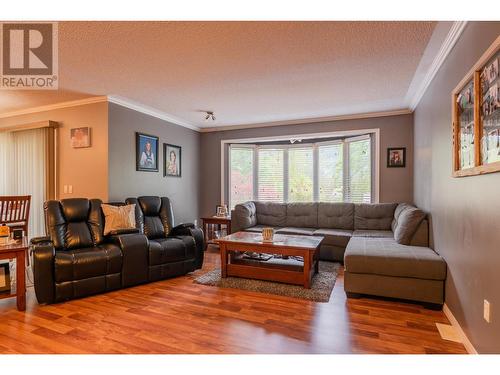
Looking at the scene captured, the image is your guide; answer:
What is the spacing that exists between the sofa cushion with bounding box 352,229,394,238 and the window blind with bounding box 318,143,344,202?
39.5 inches

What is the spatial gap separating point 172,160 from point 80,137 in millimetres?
1514

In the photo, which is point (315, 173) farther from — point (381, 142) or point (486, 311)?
point (486, 311)

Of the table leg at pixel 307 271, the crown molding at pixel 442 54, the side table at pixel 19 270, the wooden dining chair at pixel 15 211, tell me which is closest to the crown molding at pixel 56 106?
the wooden dining chair at pixel 15 211

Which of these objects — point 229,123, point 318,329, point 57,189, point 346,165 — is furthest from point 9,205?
point 346,165

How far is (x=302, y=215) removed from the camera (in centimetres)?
493

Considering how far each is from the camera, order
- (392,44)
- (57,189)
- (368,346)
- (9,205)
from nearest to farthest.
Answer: (368,346) < (392,44) < (9,205) < (57,189)

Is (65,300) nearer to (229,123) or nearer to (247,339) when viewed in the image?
(247,339)

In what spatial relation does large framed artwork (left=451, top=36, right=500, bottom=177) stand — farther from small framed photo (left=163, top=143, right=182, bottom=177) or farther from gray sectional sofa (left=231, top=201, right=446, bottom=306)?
small framed photo (left=163, top=143, right=182, bottom=177)

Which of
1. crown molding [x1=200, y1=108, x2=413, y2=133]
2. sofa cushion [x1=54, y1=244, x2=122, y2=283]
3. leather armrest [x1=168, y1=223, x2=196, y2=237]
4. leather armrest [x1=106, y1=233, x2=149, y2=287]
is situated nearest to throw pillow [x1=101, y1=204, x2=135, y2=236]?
leather armrest [x1=106, y1=233, x2=149, y2=287]

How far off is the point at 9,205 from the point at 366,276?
15.6 feet

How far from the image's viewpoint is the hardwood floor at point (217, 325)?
1.96 metres

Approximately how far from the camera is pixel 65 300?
2.77 meters

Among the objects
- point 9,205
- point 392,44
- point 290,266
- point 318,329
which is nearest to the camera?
point 318,329

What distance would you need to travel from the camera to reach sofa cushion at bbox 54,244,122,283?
273 cm
